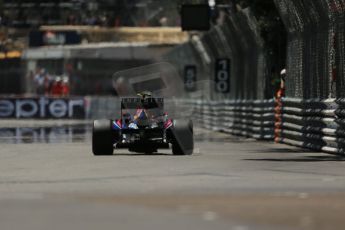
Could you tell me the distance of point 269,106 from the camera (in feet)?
91.4

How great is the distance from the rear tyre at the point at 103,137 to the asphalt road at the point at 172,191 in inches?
9.9

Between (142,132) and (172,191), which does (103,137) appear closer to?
(142,132)

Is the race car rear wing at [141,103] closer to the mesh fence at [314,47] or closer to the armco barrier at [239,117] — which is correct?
the mesh fence at [314,47]

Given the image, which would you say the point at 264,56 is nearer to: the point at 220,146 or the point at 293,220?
the point at 220,146

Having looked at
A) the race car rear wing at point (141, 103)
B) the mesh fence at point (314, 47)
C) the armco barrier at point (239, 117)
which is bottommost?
the armco barrier at point (239, 117)

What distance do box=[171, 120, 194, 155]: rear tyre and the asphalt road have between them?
0.70 feet

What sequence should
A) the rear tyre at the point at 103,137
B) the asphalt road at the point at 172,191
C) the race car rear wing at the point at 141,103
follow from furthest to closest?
the race car rear wing at the point at 141,103 → the rear tyre at the point at 103,137 → the asphalt road at the point at 172,191

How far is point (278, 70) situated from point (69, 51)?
3827 cm

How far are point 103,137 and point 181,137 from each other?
49.8 inches

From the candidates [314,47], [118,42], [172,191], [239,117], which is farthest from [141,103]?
[118,42]

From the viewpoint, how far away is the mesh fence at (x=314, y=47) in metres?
20.9

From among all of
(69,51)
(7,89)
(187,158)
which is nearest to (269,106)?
(187,158)

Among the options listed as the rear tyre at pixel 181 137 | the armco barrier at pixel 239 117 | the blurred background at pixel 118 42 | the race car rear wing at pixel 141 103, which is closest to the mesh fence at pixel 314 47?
the armco barrier at pixel 239 117

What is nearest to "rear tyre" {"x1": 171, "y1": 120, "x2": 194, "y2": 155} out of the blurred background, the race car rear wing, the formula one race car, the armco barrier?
the formula one race car
